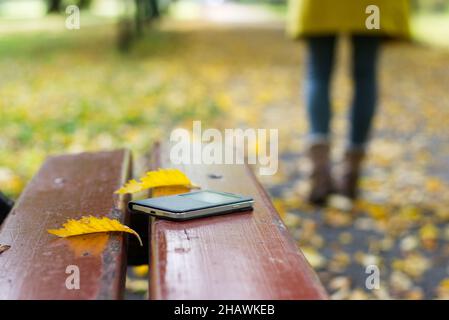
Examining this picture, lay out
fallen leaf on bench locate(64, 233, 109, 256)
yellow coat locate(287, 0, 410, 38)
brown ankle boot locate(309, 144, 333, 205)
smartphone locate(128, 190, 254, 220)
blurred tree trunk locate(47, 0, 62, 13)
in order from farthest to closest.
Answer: blurred tree trunk locate(47, 0, 62, 13) → brown ankle boot locate(309, 144, 333, 205) → yellow coat locate(287, 0, 410, 38) → smartphone locate(128, 190, 254, 220) → fallen leaf on bench locate(64, 233, 109, 256)

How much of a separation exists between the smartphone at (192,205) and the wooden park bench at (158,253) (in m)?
0.02

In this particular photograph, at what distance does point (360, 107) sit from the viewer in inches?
134

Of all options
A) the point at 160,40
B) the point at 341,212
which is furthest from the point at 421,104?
the point at 160,40

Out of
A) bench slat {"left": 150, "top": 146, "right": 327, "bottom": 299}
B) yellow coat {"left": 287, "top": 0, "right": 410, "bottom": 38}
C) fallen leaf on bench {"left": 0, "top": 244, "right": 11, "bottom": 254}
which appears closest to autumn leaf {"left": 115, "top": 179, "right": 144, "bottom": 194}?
bench slat {"left": 150, "top": 146, "right": 327, "bottom": 299}

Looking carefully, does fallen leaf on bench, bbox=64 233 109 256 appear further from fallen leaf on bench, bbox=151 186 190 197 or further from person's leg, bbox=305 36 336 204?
person's leg, bbox=305 36 336 204

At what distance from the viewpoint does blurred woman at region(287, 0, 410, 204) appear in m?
3.22

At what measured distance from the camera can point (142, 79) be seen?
8578 millimetres

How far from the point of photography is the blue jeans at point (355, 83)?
130 inches

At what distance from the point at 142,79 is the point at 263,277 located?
7.77 meters

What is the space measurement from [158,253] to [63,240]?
0.22 metres

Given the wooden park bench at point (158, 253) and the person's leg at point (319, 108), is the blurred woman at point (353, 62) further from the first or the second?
the wooden park bench at point (158, 253)

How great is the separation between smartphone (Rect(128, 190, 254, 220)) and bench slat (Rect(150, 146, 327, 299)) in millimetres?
15

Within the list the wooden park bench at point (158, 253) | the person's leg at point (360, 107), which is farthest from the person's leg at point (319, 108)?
the wooden park bench at point (158, 253)
